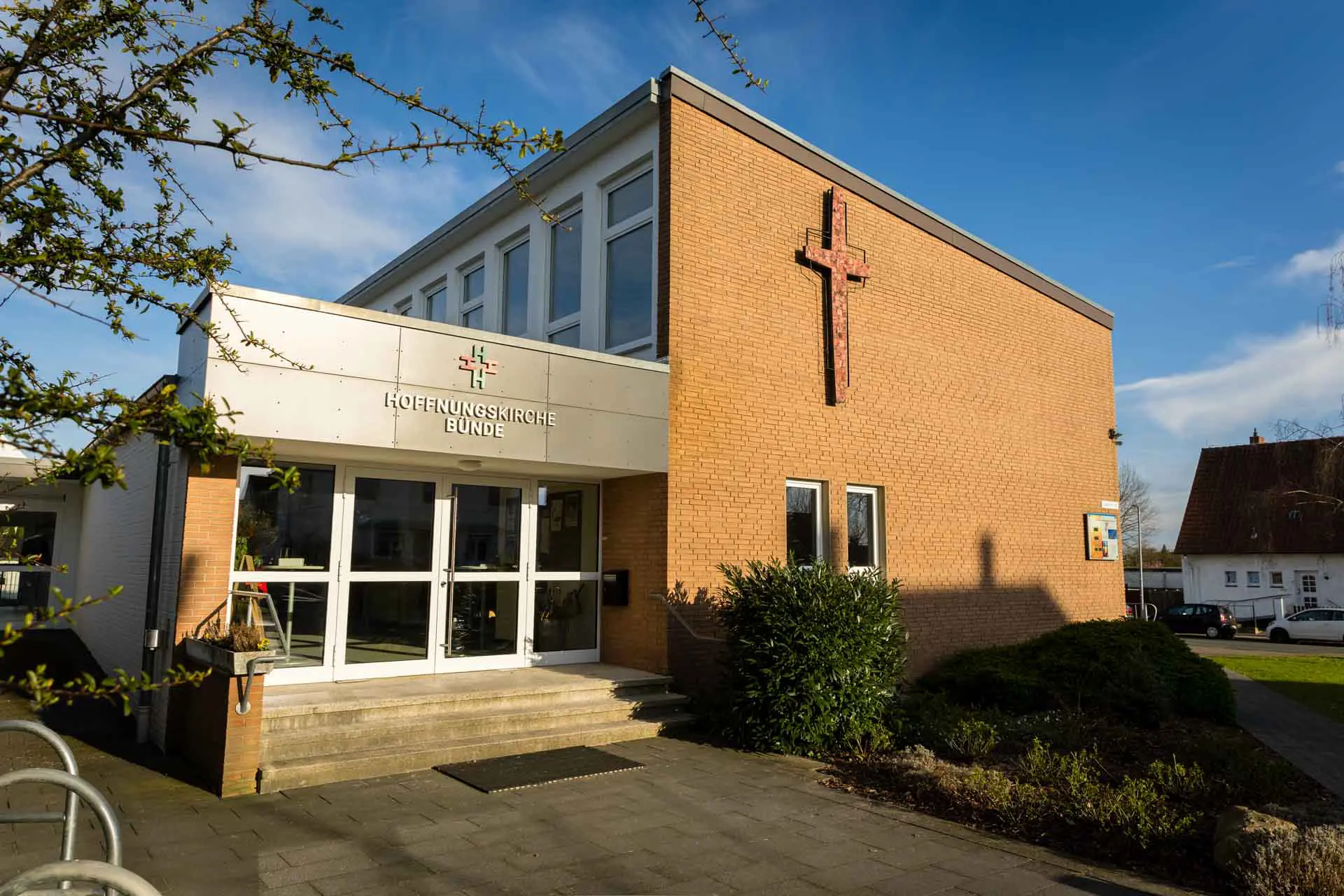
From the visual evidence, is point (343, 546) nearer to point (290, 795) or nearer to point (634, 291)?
point (290, 795)

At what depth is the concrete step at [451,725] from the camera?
665cm

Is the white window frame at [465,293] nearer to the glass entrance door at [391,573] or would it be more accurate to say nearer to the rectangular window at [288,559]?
the glass entrance door at [391,573]

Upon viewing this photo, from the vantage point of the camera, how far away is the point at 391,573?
8656mm

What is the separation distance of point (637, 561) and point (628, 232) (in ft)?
13.7

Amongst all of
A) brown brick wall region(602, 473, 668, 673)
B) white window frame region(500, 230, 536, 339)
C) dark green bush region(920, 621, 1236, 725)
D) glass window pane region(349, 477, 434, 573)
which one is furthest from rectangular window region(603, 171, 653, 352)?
dark green bush region(920, 621, 1236, 725)

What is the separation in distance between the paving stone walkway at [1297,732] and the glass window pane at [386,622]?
835 cm

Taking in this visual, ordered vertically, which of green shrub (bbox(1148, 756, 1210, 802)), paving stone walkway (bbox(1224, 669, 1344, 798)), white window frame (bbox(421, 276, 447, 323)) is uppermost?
white window frame (bbox(421, 276, 447, 323))

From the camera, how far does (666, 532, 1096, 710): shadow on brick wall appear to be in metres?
9.27

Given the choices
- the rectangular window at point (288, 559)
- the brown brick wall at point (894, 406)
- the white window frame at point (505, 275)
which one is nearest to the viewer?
the rectangular window at point (288, 559)

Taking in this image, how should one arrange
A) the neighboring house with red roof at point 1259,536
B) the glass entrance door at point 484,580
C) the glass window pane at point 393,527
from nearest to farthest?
1. the glass window pane at point 393,527
2. the glass entrance door at point 484,580
3. the neighboring house with red roof at point 1259,536

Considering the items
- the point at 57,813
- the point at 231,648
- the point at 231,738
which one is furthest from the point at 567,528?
the point at 57,813

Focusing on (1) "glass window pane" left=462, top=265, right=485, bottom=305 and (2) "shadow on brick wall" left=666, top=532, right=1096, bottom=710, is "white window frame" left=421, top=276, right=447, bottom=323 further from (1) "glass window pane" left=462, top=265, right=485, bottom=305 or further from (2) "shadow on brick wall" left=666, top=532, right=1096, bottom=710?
(2) "shadow on brick wall" left=666, top=532, right=1096, bottom=710

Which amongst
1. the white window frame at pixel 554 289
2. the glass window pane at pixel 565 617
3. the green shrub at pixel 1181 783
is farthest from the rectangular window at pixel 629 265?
the green shrub at pixel 1181 783

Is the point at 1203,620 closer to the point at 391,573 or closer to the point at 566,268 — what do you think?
the point at 566,268
